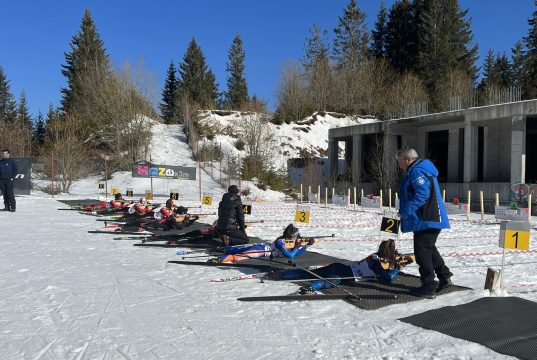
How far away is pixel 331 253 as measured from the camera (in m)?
8.91

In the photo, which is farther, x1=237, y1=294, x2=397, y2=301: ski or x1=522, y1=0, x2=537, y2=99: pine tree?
x1=522, y1=0, x2=537, y2=99: pine tree

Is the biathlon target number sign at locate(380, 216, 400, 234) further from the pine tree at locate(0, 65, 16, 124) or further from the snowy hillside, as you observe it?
the pine tree at locate(0, 65, 16, 124)

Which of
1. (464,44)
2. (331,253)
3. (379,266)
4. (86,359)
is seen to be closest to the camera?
(86,359)

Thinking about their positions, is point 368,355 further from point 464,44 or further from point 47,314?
point 464,44

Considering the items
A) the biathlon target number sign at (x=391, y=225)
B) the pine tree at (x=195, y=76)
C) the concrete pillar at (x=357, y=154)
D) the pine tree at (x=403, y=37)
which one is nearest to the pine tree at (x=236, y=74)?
the pine tree at (x=195, y=76)

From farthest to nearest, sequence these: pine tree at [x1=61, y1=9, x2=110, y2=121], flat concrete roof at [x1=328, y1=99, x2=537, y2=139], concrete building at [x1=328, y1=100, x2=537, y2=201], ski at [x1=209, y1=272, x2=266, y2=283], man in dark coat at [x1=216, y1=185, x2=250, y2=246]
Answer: pine tree at [x1=61, y1=9, x2=110, y2=121]
concrete building at [x1=328, y1=100, x2=537, y2=201]
flat concrete roof at [x1=328, y1=99, x2=537, y2=139]
man in dark coat at [x1=216, y1=185, x2=250, y2=246]
ski at [x1=209, y1=272, x2=266, y2=283]

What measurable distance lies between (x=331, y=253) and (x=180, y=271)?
120 inches

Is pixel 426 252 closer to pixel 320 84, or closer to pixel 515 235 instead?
pixel 515 235

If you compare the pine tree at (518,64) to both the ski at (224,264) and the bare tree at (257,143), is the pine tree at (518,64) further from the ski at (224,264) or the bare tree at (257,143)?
the ski at (224,264)

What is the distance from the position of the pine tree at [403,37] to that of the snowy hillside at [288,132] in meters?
8.11

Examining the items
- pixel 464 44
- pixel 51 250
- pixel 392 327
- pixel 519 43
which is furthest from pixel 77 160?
pixel 519 43

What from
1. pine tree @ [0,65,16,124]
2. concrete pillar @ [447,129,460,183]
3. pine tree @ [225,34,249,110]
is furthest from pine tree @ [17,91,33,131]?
concrete pillar @ [447,129,460,183]

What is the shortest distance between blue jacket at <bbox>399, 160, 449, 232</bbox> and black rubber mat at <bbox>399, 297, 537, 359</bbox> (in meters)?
0.93

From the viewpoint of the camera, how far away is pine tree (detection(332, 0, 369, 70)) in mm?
54250
